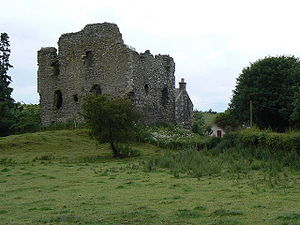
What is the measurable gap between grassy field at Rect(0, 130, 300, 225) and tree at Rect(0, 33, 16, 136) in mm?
13797

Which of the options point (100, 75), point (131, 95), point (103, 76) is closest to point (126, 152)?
point (131, 95)

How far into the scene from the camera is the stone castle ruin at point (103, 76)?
38.2 meters

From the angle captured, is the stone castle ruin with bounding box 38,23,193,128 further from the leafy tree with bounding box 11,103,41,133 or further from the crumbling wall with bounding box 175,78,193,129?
the leafy tree with bounding box 11,103,41,133

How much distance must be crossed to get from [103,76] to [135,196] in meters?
26.1

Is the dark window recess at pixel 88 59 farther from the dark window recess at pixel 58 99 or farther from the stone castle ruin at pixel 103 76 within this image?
the dark window recess at pixel 58 99

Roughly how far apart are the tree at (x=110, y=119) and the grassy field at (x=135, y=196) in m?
3.96

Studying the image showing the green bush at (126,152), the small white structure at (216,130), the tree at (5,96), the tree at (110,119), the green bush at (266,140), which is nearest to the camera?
the green bush at (266,140)

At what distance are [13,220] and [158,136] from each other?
2605 centimetres

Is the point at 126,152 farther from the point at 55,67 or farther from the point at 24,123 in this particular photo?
the point at 55,67

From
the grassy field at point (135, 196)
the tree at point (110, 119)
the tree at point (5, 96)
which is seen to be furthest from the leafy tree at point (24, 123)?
the grassy field at point (135, 196)

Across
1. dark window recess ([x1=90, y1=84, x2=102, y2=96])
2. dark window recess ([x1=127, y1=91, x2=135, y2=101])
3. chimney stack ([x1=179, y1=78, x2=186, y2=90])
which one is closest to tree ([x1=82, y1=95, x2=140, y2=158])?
dark window recess ([x1=127, y1=91, x2=135, y2=101])

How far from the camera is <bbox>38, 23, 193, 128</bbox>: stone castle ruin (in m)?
38.2

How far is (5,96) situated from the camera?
137 ft

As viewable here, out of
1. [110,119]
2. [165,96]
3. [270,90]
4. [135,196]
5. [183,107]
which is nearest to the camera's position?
[135,196]
